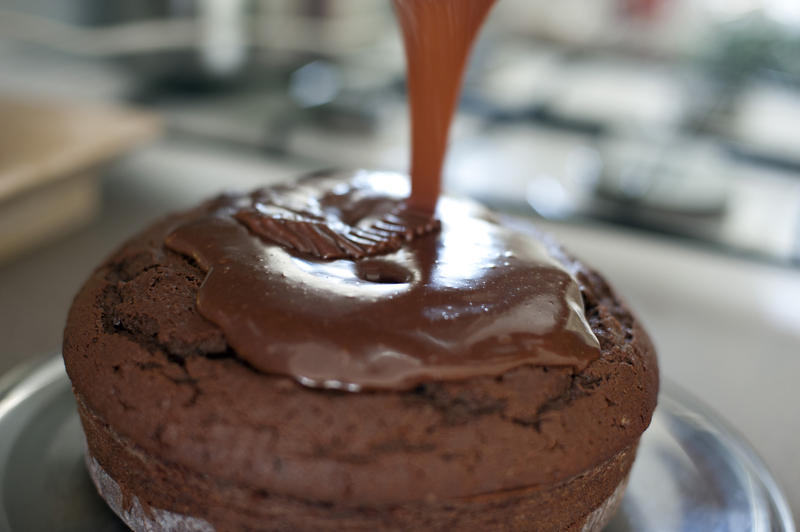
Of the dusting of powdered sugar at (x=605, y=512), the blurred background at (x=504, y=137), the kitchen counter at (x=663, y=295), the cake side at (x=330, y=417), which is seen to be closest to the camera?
the cake side at (x=330, y=417)

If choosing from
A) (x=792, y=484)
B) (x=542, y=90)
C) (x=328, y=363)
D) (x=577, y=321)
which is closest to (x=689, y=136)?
(x=542, y=90)

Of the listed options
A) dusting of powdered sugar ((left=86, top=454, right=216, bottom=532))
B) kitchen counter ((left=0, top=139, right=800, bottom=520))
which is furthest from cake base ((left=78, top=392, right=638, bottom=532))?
kitchen counter ((left=0, top=139, right=800, bottom=520))

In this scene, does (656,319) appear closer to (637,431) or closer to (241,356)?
(637,431)

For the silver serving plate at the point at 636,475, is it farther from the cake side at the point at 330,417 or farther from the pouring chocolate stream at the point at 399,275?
the pouring chocolate stream at the point at 399,275

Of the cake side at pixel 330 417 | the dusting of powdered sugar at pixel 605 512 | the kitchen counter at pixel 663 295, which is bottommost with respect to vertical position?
the kitchen counter at pixel 663 295

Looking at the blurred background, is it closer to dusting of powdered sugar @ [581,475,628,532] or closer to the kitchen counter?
the kitchen counter

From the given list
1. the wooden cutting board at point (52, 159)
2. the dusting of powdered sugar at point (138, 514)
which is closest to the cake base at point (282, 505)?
the dusting of powdered sugar at point (138, 514)

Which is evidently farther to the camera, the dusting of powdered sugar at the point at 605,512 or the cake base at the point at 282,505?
the dusting of powdered sugar at the point at 605,512

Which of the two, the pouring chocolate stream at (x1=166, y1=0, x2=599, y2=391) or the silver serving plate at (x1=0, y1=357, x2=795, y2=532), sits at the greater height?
the pouring chocolate stream at (x1=166, y1=0, x2=599, y2=391)
